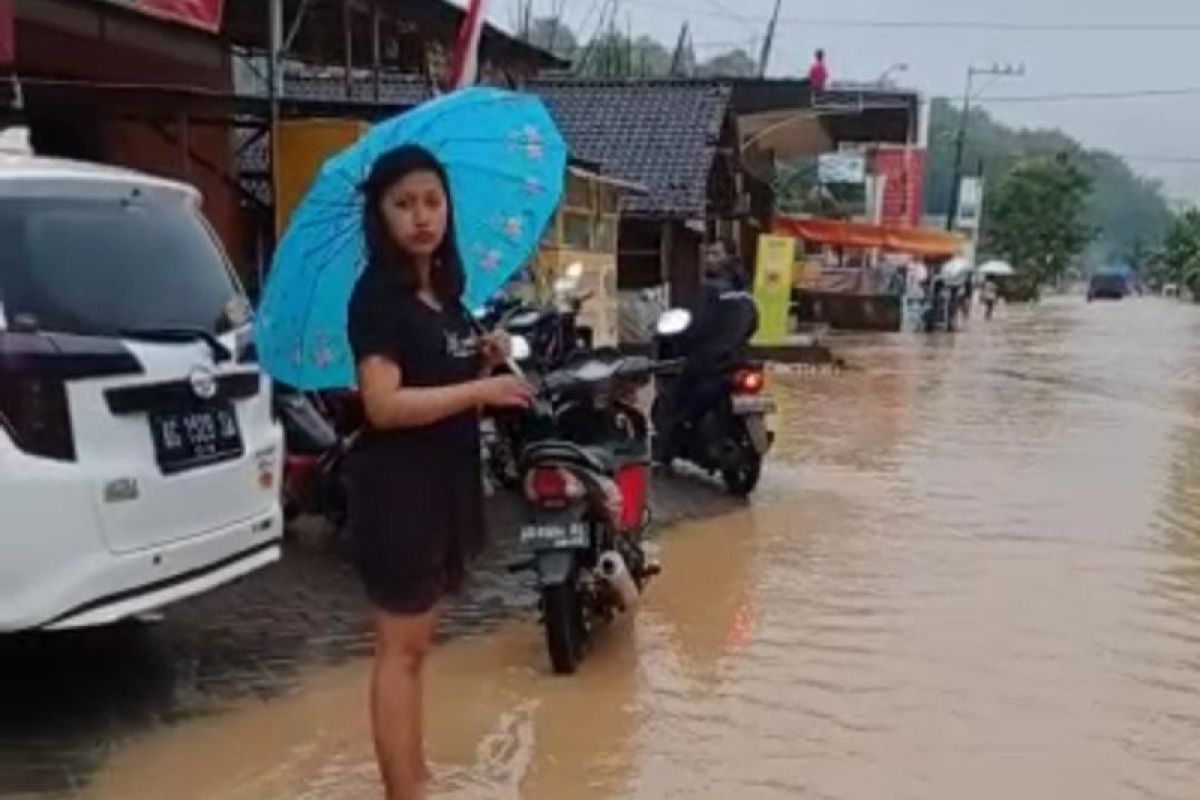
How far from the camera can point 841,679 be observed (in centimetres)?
629

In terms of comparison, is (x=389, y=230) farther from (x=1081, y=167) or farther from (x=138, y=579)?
(x=1081, y=167)

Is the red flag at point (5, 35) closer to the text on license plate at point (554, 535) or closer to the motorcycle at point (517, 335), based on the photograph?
the motorcycle at point (517, 335)

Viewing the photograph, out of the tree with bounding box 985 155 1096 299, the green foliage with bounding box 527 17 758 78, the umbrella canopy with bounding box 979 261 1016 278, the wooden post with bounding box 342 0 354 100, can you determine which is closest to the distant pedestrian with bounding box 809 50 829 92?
the green foliage with bounding box 527 17 758 78

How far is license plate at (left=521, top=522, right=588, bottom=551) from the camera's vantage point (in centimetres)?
612

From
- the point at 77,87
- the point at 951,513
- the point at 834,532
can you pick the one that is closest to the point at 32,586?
the point at 77,87

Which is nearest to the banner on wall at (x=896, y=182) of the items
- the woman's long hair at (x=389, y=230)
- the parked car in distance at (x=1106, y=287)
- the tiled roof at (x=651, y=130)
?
the tiled roof at (x=651, y=130)

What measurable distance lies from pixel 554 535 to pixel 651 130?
17.7m

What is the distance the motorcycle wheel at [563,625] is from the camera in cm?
611

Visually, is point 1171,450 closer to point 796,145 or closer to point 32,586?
point 32,586

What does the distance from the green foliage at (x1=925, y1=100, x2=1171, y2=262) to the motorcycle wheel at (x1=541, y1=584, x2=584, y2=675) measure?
64.8 m

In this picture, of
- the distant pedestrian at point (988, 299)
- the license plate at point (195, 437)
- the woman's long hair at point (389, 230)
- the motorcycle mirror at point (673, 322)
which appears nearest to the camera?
the woman's long hair at point (389, 230)

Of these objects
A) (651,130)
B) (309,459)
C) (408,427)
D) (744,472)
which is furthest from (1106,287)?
(408,427)

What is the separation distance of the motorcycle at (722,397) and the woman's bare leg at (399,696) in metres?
6.18

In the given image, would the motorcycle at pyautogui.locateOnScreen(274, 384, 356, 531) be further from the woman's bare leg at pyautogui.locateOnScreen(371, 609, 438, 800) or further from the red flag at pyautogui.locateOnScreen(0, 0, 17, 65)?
the woman's bare leg at pyautogui.locateOnScreen(371, 609, 438, 800)
